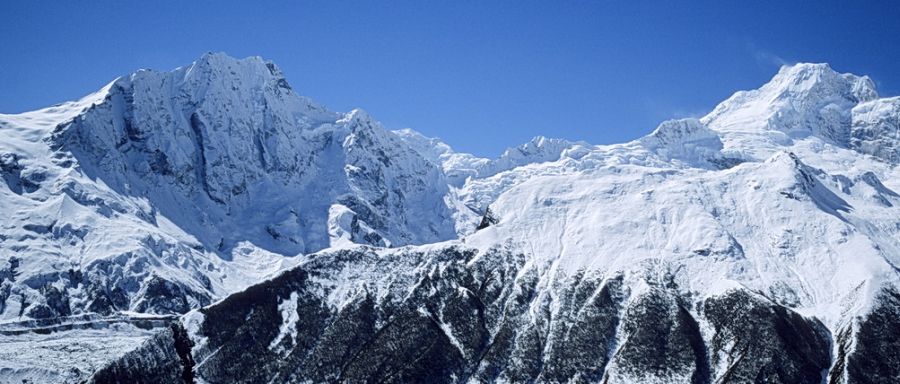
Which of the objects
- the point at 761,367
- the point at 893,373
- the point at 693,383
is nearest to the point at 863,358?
the point at 893,373

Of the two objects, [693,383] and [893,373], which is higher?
[893,373]

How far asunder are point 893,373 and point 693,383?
4296cm

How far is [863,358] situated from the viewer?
199375 millimetres

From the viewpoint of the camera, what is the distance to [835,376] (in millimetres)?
196875

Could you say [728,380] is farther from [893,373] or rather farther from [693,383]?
[893,373]

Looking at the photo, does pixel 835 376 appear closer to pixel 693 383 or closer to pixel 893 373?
pixel 893 373

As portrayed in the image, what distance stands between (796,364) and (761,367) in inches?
306

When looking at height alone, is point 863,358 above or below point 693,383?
above

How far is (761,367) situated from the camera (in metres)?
199

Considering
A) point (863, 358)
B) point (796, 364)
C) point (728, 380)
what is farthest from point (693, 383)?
point (863, 358)

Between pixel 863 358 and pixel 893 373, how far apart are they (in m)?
6.53

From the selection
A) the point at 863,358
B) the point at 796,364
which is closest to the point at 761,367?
the point at 796,364

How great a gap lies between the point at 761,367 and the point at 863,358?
2254cm

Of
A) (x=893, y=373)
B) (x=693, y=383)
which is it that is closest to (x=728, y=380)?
(x=693, y=383)
